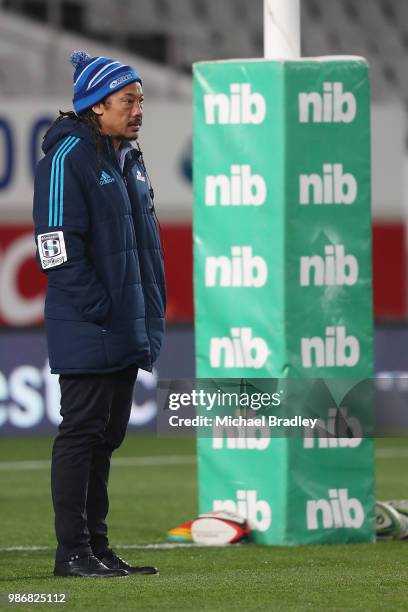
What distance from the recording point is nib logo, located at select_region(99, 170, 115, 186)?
213 inches

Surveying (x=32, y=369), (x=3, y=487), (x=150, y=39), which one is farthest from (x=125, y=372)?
(x=150, y=39)

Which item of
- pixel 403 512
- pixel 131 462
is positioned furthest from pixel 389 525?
pixel 131 462

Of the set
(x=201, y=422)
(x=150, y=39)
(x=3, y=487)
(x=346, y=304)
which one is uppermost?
(x=150, y=39)

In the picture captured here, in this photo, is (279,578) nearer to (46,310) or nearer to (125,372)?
(125,372)

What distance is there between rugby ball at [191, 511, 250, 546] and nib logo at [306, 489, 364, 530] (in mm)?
299

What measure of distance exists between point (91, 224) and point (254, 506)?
79.1 inches

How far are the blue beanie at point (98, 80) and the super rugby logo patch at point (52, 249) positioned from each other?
0.54m

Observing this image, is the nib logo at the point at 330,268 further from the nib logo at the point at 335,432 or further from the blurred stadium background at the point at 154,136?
the blurred stadium background at the point at 154,136

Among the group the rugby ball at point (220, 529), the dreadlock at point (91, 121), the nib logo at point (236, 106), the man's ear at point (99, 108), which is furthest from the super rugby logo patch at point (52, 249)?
the rugby ball at point (220, 529)

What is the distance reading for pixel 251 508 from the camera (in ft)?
22.7

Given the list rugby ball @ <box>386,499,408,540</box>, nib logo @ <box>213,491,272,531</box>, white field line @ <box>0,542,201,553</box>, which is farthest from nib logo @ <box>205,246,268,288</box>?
rugby ball @ <box>386,499,408,540</box>

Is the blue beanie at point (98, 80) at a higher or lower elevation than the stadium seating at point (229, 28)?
lower

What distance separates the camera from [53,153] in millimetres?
5426

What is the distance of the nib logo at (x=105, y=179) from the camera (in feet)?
17.8
